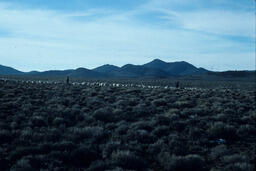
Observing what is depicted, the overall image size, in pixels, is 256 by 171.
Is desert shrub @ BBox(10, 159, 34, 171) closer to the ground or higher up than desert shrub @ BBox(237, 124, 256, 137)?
closer to the ground

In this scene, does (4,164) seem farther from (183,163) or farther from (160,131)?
(160,131)

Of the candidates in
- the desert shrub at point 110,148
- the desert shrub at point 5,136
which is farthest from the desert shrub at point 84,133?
the desert shrub at point 5,136

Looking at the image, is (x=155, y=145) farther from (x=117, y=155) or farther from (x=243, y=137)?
(x=243, y=137)

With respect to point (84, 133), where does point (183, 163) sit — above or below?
below

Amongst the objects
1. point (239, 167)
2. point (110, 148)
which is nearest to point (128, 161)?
point (110, 148)

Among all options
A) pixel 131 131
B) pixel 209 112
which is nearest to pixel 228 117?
pixel 209 112

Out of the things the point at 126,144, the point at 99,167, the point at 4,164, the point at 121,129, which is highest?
the point at 121,129

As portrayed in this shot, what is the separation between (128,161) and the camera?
343 inches

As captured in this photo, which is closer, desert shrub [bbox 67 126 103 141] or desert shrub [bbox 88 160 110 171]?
desert shrub [bbox 88 160 110 171]

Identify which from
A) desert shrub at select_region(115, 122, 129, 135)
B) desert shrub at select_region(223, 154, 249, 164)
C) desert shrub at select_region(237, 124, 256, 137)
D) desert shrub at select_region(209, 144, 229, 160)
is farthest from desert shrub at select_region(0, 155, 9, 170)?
desert shrub at select_region(237, 124, 256, 137)

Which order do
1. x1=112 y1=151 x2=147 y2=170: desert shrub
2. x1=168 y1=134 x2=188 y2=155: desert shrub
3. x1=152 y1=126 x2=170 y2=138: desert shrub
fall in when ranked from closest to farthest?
x1=112 y1=151 x2=147 y2=170: desert shrub < x1=168 y1=134 x2=188 y2=155: desert shrub < x1=152 y1=126 x2=170 y2=138: desert shrub

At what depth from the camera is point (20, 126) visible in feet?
44.4

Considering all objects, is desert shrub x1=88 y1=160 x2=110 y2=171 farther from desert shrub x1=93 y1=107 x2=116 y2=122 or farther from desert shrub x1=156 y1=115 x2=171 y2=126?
desert shrub x1=93 y1=107 x2=116 y2=122

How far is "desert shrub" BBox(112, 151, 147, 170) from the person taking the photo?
28.0 feet
